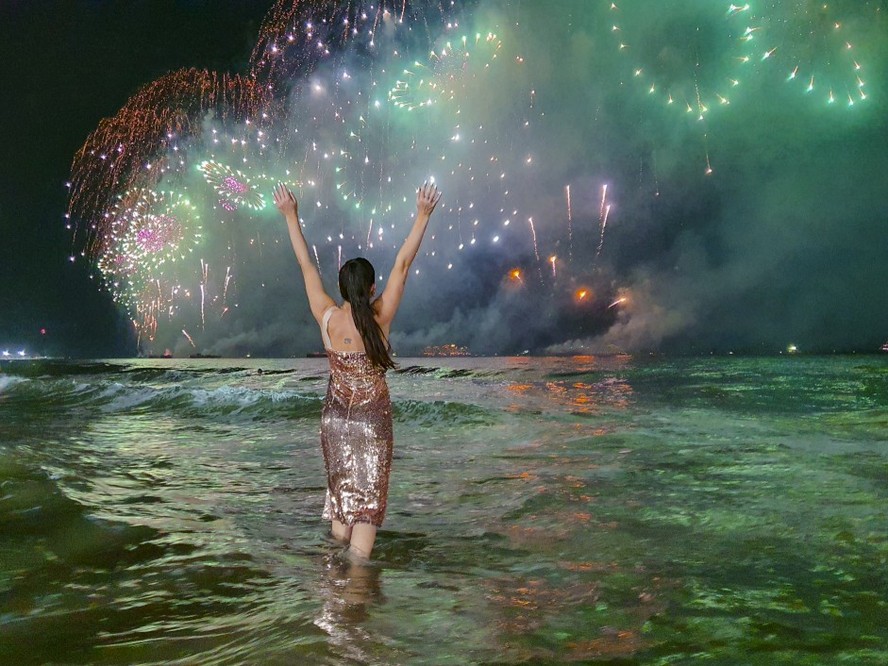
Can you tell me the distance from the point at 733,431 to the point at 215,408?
16562mm

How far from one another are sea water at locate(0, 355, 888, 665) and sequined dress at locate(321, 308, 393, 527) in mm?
510

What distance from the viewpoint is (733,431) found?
1350cm

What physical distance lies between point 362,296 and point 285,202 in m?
1.19

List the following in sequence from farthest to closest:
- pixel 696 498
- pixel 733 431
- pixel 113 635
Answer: pixel 733 431 < pixel 696 498 < pixel 113 635

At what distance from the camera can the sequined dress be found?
472 cm

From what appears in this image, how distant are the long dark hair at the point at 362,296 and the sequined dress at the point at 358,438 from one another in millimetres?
284

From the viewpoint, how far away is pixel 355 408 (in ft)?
15.6

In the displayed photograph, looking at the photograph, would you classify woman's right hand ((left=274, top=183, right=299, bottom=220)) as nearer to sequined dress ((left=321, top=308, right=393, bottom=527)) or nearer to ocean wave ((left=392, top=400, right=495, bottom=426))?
sequined dress ((left=321, top=308, right=393, bottom=527))

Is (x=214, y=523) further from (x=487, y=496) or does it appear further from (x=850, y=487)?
(x=850, y=487)

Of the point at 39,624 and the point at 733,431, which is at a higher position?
the point at 39,624

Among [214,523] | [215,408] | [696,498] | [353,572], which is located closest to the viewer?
[353,572]

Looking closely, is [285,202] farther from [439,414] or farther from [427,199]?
[439,414]

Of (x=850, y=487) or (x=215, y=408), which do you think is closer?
(x=850, y=487)

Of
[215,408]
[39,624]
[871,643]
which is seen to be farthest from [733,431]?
[215,408]
